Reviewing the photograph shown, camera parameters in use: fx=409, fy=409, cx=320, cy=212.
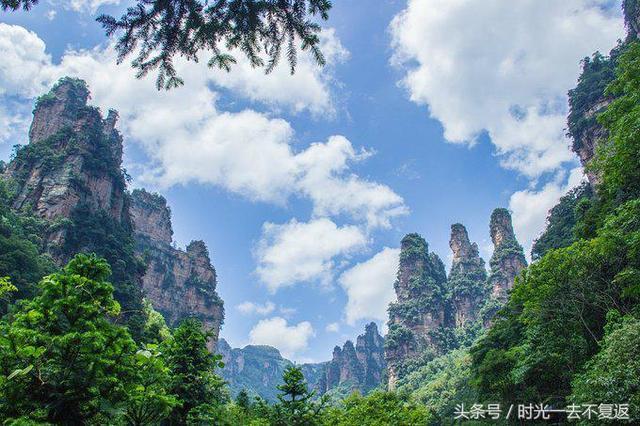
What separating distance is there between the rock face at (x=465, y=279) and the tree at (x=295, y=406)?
89203 mm

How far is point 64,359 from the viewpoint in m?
6.79

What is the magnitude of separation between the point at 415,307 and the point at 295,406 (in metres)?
86.9

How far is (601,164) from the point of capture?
1636 centimetres

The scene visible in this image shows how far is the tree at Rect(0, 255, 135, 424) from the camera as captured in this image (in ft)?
21.1

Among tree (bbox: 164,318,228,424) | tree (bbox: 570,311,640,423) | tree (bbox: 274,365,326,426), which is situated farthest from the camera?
tree (bbox: 274,365,326,426)

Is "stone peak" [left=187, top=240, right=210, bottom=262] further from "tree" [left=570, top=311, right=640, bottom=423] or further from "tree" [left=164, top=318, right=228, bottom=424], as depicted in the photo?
"tree" [left=570, top=311, right=640, bottom=423]

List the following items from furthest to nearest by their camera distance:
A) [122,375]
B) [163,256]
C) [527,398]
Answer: [163,256] → [527,398] → [122,375]

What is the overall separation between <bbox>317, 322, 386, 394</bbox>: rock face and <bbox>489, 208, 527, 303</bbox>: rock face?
175ft

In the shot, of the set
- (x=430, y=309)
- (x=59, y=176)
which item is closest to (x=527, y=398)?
(x=59, y=176)

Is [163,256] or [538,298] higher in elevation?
[163,256]

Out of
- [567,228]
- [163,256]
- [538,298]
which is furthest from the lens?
[163,256]

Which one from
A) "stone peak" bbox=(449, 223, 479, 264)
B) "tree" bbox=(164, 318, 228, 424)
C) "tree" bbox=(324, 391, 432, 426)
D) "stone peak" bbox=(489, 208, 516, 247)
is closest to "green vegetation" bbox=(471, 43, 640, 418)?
"tree" bbox=(324, 391, 432, 426)

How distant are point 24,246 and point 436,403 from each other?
53.1 metres

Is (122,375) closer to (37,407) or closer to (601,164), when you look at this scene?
(37,407)
